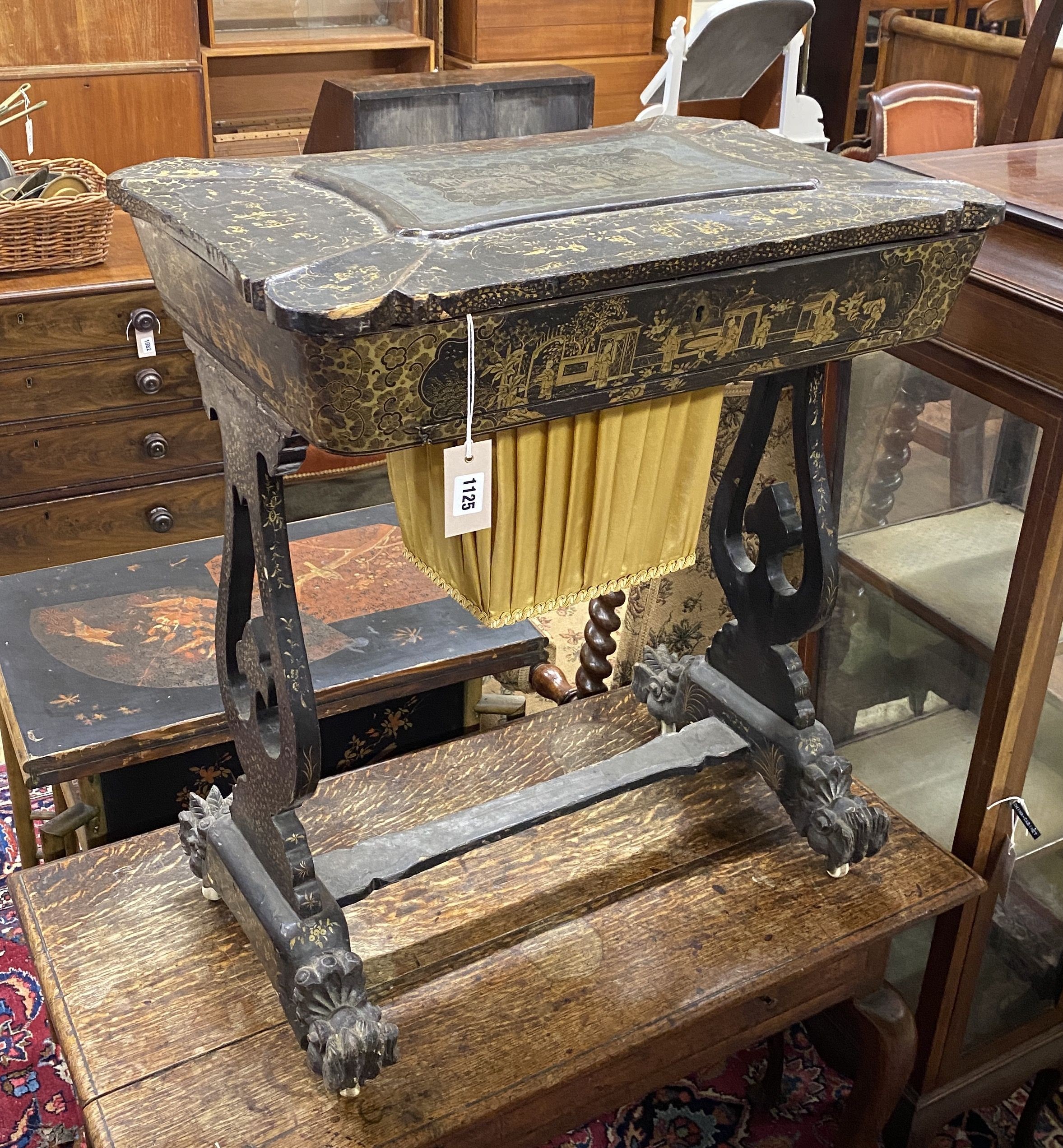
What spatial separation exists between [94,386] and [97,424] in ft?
0.29

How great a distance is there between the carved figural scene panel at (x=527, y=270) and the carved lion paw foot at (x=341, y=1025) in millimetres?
511

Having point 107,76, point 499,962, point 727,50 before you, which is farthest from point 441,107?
point 499,962

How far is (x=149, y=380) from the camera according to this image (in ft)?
8.83

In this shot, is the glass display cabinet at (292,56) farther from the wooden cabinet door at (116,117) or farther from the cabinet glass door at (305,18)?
the wooden cabinet door at (116,117)

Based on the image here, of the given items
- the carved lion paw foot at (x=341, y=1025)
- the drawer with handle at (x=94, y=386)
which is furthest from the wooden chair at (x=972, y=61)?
the carved lion paw foot at (x=341, y=1025)

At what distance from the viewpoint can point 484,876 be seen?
1408 millimetres

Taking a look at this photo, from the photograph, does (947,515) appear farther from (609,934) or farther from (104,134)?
(104,134)

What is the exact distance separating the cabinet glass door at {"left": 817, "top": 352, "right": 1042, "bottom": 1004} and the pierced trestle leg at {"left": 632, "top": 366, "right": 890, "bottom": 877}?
0.54 ft

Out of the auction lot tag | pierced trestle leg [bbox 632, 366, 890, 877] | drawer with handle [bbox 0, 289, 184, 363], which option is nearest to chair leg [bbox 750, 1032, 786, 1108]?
pierced trestle leg [bbox 632, 366, 890, 877]

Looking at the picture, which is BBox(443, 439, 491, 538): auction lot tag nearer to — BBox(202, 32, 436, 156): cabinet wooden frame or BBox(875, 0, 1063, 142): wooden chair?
BBox(202, 32, 436, 156): cabinet wooden frame

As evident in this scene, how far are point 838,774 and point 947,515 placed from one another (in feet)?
1.15

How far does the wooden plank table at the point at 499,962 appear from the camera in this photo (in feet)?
3.77

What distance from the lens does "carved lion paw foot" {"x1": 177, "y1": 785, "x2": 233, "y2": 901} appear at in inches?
52.1

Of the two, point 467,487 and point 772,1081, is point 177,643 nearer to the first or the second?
point 467,487
